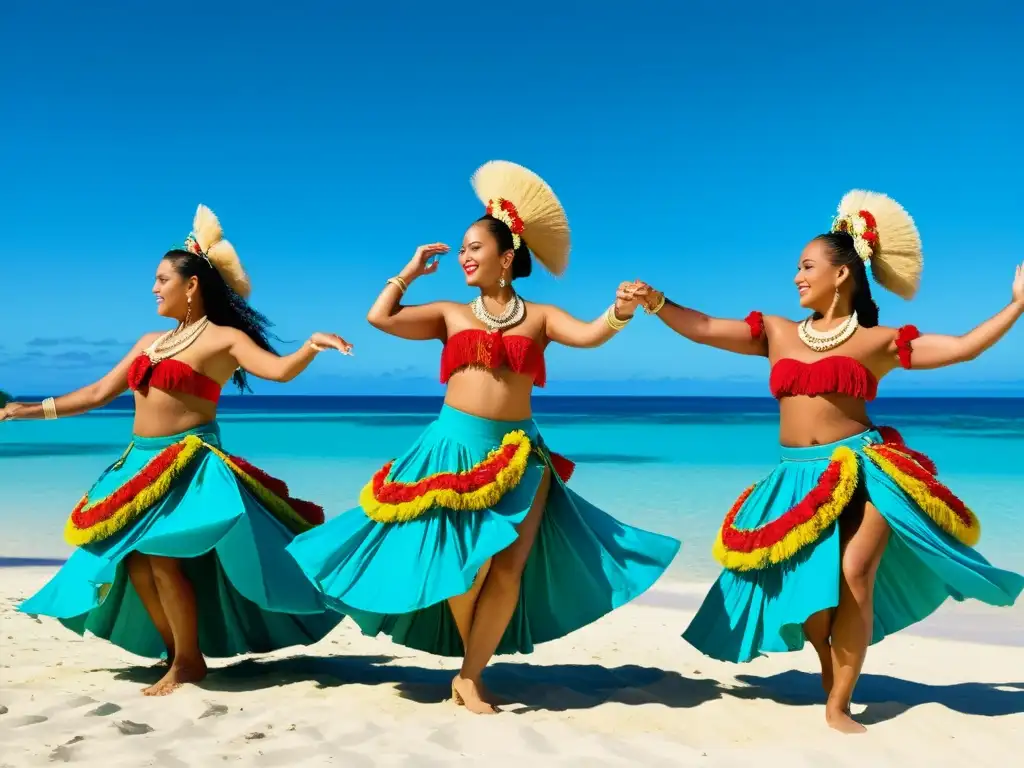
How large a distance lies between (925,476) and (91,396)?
Result: 343 cm

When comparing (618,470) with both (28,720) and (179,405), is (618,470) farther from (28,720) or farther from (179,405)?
(28,720)

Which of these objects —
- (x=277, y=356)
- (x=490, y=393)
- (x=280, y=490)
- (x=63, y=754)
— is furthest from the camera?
(x=280, y=490)

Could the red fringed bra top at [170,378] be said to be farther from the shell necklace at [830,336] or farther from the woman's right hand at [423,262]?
the shell necklace at [830,336]

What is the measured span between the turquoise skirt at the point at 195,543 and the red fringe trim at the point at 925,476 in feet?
7.29

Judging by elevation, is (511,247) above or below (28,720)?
above

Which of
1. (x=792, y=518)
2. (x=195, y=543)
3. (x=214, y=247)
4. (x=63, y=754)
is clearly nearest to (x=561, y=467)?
(x=792, y=518)

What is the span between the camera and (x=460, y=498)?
148 inches

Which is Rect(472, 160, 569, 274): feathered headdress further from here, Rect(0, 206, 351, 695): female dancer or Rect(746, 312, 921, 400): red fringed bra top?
Rect(746, 312, 921, 400): red fringed bra top

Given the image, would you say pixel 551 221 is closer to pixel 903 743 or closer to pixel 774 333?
pixel 774 333

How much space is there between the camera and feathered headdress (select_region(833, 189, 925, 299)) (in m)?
3.96

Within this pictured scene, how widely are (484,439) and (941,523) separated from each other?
1687mm

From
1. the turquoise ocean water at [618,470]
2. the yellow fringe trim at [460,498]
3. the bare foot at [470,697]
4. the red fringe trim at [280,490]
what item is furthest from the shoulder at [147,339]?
the turquoise ocean water at [618,470]

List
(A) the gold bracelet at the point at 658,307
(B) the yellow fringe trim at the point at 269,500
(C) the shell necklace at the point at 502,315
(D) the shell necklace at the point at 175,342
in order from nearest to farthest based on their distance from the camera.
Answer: (A) the gold bracelet at the point at 658,307
(C) the shell necklace at the point at 502,315
(B) the yellow fringe trim at the point at 269,500
(D) the shell necklace at the point at 175,342

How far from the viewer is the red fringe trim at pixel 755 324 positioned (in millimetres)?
4004
